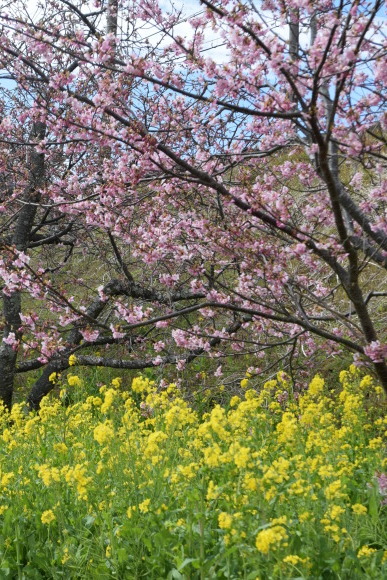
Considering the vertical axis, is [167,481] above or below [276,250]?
below

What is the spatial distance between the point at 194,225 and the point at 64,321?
1494 mm

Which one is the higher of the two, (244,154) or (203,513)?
(244,154)

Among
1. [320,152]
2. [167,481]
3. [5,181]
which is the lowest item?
[167,481]

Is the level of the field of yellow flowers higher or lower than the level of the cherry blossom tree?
lower

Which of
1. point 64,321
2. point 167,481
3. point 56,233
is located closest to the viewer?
point 167,481

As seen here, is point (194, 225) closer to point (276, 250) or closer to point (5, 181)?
point (276, 250)

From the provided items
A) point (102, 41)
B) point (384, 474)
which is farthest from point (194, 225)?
point (384, 474)

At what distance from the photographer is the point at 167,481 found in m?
4.91

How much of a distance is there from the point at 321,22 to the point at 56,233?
22.0ft

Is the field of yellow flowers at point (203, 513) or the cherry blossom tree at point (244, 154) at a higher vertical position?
the cherry blossom tree at point (244, 154)

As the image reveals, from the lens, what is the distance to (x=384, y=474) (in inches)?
182

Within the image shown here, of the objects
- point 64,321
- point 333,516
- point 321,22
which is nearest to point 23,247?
point 64,321

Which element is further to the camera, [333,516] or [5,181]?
[5,181]

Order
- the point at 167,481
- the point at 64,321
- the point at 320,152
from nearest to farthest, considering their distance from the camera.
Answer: the point at 320,152 < the point at 167,481 < the point at 64,321
